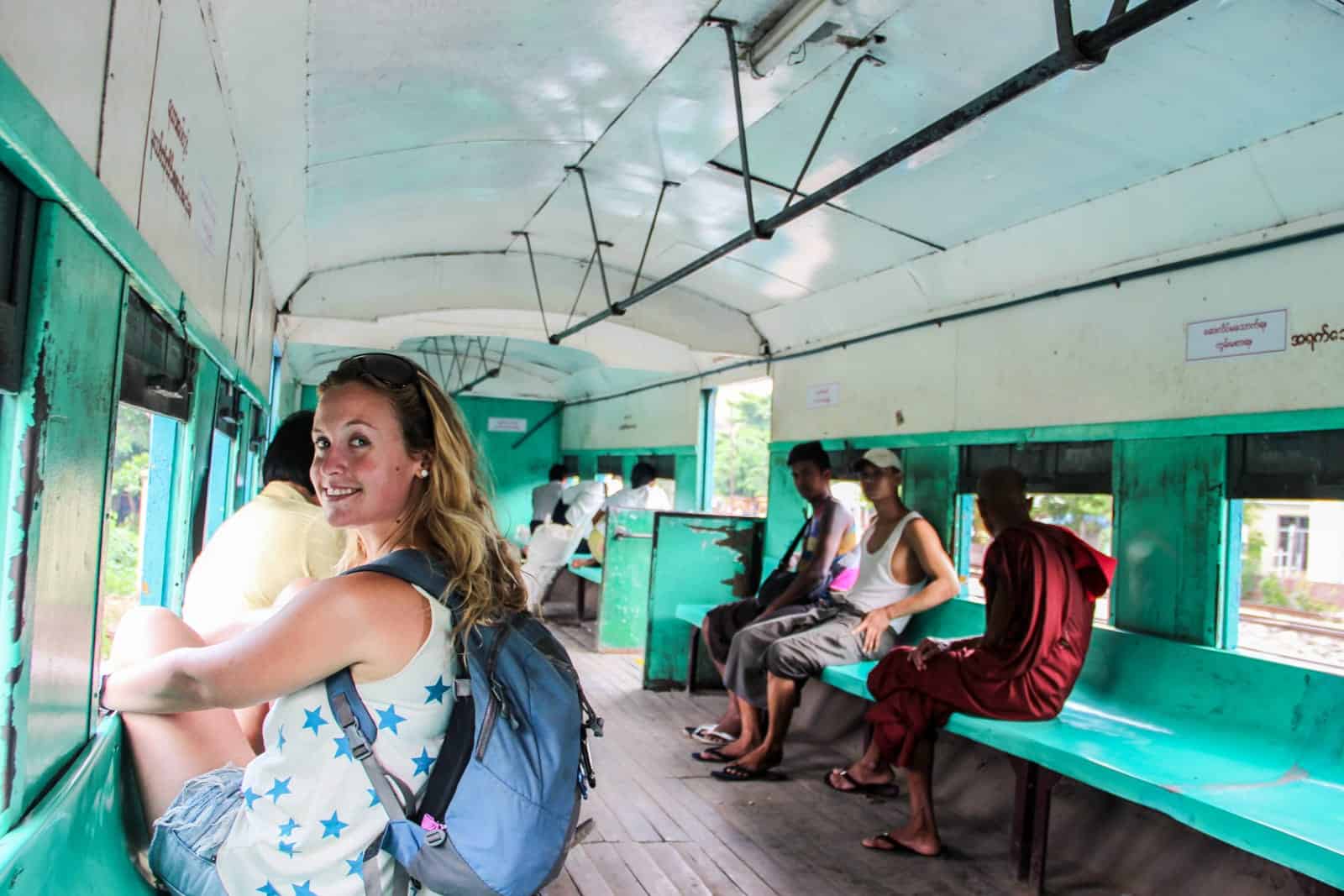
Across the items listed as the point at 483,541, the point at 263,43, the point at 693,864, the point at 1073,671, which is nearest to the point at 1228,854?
the point at 1073,671

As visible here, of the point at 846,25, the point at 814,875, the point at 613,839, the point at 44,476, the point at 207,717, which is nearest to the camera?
the point at 44,476

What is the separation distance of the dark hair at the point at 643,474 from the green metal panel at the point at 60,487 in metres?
6.78

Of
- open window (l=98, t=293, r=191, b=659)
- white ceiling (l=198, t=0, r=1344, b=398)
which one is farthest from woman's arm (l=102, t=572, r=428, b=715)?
white ceiling (l=198, t=0, r=1344, b=398)

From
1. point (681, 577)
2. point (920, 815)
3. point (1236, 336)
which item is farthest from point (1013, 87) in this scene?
point (681, 577)

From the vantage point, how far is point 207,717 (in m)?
2.12

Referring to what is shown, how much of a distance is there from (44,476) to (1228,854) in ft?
12.4

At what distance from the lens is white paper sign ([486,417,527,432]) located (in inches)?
523

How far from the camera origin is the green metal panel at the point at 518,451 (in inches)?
523

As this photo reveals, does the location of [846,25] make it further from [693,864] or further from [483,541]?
[693,864]

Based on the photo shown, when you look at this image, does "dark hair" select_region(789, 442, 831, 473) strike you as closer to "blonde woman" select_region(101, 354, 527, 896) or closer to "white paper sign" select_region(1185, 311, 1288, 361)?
"white paper sign" select_region(1185, 311, 1288, 361)

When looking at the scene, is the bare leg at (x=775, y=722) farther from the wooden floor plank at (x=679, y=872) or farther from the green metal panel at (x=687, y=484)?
the green metal panel at (x=687, y=484)

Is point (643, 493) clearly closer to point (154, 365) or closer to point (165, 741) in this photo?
point (154, 365)

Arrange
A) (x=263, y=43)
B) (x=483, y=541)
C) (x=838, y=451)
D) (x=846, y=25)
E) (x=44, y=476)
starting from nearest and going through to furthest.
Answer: (x=44, y=476) < (x=483, y=541) < (x=263, y=43) < (x=846, y=25) < (x=838, y=451)

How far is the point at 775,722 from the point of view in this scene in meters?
4.88
